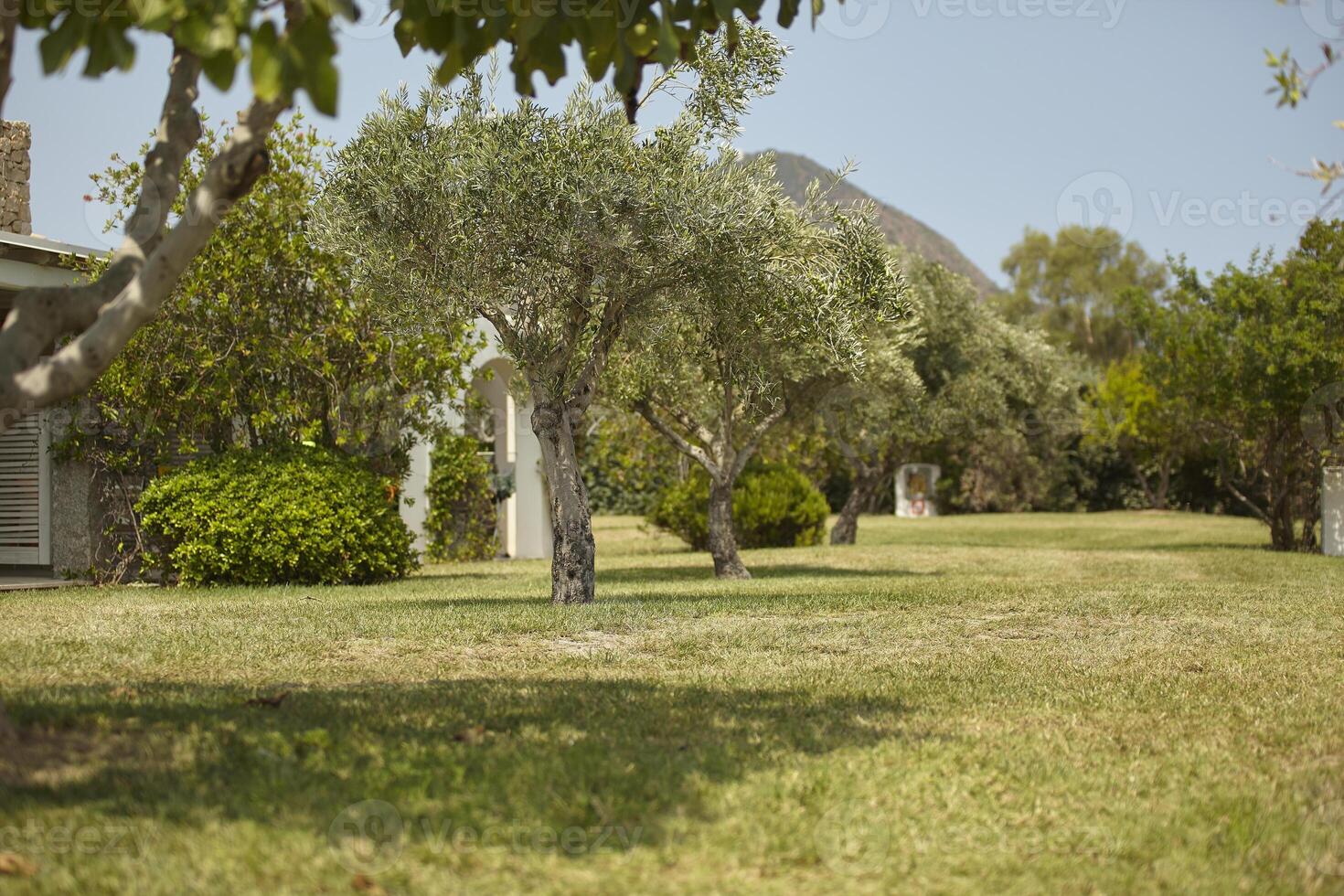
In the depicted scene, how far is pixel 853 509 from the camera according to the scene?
89.3ft

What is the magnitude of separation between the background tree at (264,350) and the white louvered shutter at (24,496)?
1.17 meters

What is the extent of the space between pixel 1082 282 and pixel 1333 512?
44667mm

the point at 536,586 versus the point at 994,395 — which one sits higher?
the point at 994,395

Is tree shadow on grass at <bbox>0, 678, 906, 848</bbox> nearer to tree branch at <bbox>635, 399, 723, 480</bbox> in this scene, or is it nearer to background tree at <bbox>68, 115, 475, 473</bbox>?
background tree at <bbox>68, 115, 475, 473</bbox>

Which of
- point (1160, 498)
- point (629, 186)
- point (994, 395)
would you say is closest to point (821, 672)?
point (629, 186)

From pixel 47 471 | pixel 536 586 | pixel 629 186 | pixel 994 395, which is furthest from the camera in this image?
pixel 994 395

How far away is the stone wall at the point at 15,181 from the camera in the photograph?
16.7m

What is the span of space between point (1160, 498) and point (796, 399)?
2621cm

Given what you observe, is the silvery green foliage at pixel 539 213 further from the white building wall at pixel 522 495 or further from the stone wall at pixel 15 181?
the white building wall at pixel 522 495

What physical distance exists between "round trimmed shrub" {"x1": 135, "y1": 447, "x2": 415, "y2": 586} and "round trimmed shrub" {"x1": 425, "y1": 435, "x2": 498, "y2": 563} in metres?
4.68

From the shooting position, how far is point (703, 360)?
16.4 meters

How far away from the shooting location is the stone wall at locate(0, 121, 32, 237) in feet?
54.7

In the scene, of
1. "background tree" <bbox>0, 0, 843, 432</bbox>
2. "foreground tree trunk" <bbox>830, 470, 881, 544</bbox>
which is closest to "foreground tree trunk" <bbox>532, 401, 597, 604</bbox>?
"background tree" <bbox>0, 0, 843, 432</bbox>

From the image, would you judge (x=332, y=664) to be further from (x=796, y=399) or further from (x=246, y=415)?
(x=796, y=399)
